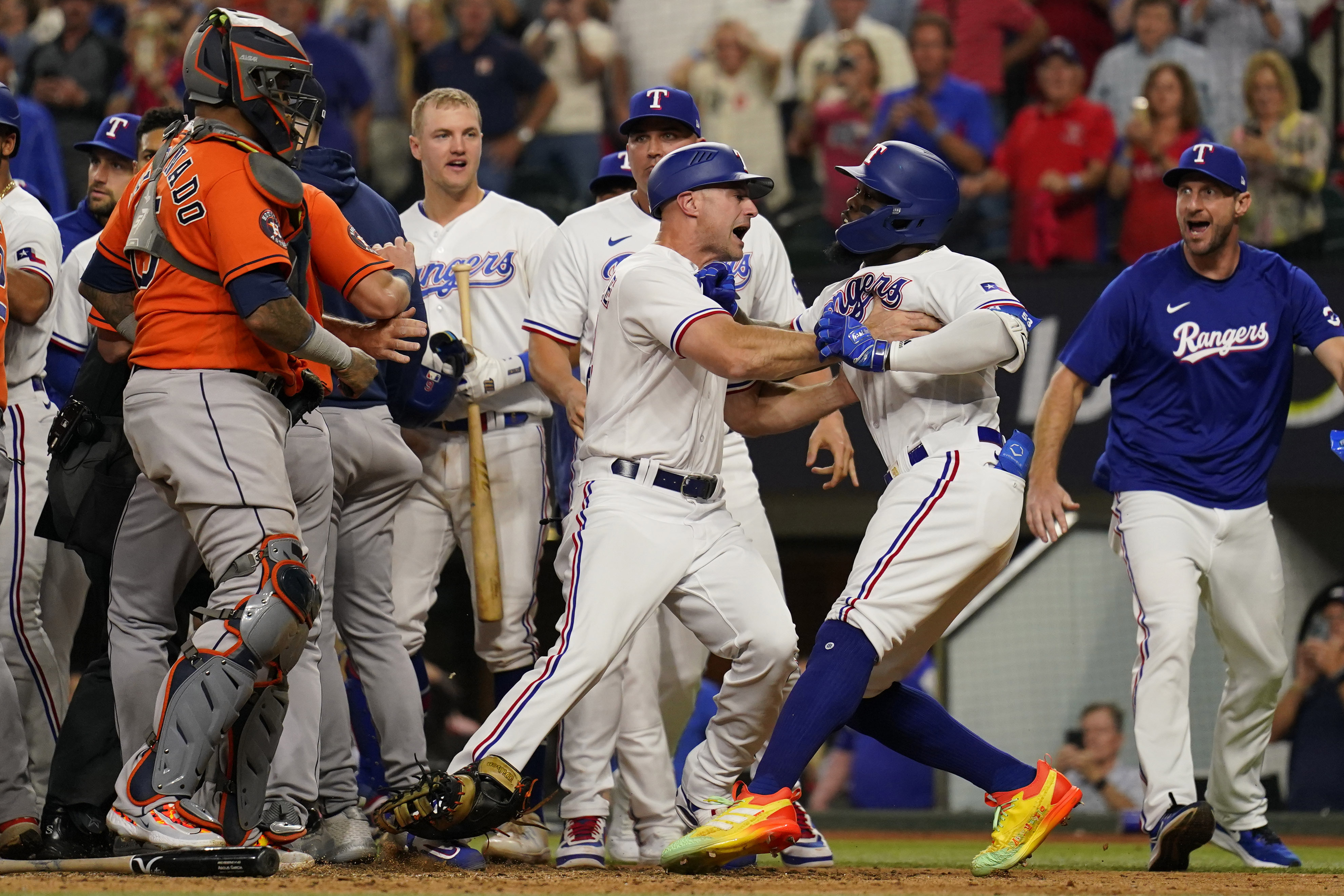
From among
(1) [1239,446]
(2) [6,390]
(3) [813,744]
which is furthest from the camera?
(1) [1239,446]

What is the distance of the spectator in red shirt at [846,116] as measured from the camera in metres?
9.22

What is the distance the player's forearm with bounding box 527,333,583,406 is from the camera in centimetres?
517

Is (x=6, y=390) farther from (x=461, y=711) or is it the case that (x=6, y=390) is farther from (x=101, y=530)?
(x=461, y=711)

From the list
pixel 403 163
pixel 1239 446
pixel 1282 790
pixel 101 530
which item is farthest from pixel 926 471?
pixel 403 163

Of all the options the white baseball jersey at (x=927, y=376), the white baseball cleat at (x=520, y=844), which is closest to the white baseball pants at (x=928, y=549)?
the white baseball jersey at (x=927, y=376)

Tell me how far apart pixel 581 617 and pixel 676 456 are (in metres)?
0.53

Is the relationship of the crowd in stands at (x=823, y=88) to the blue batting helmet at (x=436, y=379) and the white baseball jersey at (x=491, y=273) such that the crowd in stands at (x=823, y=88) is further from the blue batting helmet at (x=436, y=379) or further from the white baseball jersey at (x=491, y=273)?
the blue batting helmet at (x=436, y=379)

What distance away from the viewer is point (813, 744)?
13.4 ft

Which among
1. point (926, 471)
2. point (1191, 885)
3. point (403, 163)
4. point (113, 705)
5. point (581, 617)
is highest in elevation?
point (403, 163)

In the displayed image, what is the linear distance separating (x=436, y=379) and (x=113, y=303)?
44.3 inches

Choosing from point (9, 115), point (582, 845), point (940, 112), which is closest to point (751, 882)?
point (582, 845)

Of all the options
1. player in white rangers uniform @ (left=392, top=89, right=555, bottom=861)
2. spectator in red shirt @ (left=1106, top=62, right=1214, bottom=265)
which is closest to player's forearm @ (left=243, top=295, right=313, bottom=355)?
player in white rangers uniform @ (left=392, top=89, right=555, bottom=861)

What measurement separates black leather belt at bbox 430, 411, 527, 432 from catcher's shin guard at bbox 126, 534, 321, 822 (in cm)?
169

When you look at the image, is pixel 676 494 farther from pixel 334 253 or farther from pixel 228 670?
pixel 228 670
